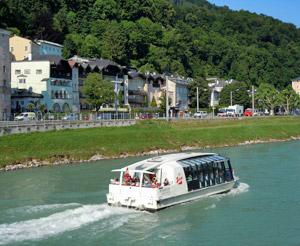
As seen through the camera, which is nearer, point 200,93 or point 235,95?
point 200,93

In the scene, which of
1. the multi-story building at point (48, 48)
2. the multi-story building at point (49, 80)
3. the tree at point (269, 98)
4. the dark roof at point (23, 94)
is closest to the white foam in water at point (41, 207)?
the dark roof at point (23, 94)

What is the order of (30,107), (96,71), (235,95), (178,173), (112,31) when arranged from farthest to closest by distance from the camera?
1. (112,31)
2. (235,95)
3. (96,71)
4. (30,107)
5. (178,173)

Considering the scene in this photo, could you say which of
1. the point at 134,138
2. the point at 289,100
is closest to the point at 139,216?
the point at 134,138

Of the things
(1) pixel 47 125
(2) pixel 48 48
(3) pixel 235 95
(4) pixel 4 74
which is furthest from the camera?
(3) pixel 235 95

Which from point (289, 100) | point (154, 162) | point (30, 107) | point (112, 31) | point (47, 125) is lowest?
point (154, 162)

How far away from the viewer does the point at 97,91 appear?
9388 centimetres

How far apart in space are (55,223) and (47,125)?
38781 millimetres

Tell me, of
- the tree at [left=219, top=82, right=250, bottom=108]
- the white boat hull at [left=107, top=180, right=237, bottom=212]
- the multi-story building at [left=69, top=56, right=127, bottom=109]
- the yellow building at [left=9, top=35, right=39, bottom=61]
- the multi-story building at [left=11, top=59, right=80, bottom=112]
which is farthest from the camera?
the tree at [left=219, top=82, right=250, bottom=108]

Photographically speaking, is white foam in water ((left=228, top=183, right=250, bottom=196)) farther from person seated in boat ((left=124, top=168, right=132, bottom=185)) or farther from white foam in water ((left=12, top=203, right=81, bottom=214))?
white foam in water ((left=12, top=203, right=81, bottom=214))

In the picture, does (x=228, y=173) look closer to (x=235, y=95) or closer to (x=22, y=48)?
(x=22, y=48)

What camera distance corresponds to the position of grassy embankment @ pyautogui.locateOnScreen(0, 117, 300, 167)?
55934mm

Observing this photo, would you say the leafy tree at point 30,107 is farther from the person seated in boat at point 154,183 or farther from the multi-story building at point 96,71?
the person seated in boat at point 154,183

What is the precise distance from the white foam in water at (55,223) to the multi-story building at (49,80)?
68286 millimetres

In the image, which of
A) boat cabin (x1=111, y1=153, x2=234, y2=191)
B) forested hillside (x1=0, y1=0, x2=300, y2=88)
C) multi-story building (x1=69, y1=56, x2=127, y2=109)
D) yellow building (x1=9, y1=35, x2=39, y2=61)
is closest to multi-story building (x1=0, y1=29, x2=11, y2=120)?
multi-story building (x1=69, y1=56, x2=127, y2=109)
